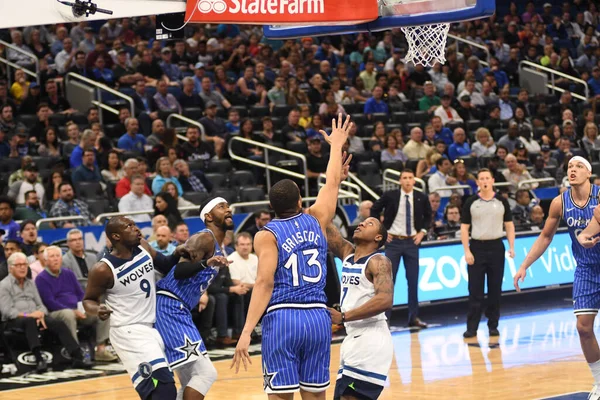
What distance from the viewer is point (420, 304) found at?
15.6 m

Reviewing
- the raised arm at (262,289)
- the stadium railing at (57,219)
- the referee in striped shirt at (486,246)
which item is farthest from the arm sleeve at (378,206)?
the raised arm at (262,289)

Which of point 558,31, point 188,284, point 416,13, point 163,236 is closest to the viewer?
point 188,284

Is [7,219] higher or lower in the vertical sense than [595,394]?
higher

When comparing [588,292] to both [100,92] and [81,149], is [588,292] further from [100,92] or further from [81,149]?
[100,92]

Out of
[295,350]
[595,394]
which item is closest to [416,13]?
[295,350]

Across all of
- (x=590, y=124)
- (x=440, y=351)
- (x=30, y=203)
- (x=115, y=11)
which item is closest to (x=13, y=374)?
(x=30, y=203)

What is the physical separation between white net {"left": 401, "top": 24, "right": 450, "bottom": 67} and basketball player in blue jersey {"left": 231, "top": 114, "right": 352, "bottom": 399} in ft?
9.60

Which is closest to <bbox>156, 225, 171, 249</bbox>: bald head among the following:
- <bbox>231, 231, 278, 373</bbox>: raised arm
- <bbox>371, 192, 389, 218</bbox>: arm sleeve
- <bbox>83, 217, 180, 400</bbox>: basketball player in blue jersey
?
<bbox>371, 192, 389, 218</bbox>: arm sleeve

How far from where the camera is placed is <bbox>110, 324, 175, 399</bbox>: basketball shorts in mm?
7535

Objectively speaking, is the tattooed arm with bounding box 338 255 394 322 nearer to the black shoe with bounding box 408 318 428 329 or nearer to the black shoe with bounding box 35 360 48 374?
the black shoe with bounding box 35 360 48 374

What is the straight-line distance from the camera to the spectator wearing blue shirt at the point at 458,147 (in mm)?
20141

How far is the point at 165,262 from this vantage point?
8.02 m

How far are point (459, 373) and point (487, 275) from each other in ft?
9.00

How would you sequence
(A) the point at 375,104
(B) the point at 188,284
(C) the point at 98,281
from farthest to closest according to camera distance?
(A) the point at 375,104
(B) the point at 188,284
(C) the point at 98,281
